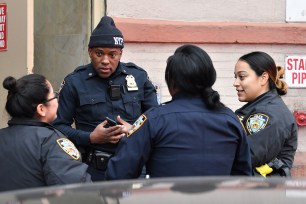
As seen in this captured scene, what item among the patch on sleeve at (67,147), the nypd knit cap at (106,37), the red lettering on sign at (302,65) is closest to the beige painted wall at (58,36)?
the red lettering on sign at (302,65)

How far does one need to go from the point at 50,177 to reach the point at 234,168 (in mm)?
947

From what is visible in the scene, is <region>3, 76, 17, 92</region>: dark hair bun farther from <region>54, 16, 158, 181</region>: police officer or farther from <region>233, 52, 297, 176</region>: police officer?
<region>233, 52, 297, 176</region>: police officer

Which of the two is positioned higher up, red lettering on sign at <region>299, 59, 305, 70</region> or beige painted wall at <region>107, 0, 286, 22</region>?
beige painted wall at <region>107, 0, 286, 22</region>

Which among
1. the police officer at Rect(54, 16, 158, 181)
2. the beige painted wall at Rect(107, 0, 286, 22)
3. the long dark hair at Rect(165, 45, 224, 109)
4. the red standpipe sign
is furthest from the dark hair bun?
the beige painted wall at Rect(107, 0, 286, 22)

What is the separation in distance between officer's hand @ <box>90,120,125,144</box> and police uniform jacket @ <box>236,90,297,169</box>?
766 millimetres

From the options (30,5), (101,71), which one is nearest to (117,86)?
(101,71)

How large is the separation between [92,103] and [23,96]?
3.30 ft

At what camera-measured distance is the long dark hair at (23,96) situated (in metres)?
3.93

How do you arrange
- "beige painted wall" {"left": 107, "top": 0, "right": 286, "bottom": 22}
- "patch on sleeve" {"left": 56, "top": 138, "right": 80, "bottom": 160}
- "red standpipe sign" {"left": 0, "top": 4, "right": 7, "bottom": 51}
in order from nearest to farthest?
"patch on sleeve" {"left": 56, "top": 138, "right": 80, "bottom": 160} → "red standpipe sign" {"left": 0, "top": 4, "right": 7, "bottom": 51} → "beige painted wall" {"left": 107, "top": 0, "right": 286, "bottom": 22}

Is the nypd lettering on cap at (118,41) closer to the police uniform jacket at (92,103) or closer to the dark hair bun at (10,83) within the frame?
the police uniform jacket at (92,103)

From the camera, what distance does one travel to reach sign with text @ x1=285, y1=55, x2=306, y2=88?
8164 mm

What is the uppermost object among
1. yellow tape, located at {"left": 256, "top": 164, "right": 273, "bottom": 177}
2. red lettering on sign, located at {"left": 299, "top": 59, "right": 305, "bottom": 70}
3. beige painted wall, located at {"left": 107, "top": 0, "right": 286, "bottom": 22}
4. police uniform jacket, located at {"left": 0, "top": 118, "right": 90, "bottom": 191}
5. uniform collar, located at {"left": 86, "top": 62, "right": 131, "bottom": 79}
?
beige painted wall, located at {"left": 107, "top": 0, "right": 286, "bottom": 22}

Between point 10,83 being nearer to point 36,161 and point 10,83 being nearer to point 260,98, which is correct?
point 36,161

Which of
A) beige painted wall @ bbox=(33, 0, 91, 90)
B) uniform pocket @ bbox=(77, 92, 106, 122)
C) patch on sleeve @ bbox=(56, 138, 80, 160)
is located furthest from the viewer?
beige painted wall @ bbox=(33, 0, 91, 90)
